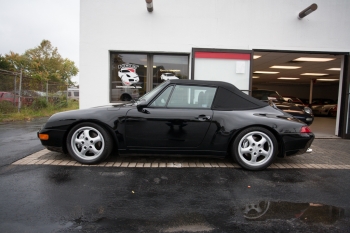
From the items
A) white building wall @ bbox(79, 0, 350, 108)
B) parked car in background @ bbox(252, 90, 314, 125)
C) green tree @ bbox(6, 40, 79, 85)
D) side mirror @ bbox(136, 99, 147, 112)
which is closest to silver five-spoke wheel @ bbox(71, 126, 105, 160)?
side mirror @ bbox(136, 99, 147, 112)

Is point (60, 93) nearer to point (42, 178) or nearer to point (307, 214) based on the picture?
point (42, 178)

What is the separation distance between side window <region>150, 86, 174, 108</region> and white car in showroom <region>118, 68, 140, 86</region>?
127 inches

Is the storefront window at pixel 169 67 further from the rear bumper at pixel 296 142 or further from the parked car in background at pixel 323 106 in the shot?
the parked car in background at pixel 323 106

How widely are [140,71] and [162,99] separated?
10.9 ft

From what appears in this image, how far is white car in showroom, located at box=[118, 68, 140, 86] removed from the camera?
6.78m

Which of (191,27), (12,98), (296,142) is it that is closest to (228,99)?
(296,142)

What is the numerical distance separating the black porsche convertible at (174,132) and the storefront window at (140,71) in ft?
10.1

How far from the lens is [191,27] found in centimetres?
652

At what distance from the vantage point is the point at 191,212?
7.74 ft

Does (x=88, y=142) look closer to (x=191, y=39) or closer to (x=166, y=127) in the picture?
(x=166, y=127)

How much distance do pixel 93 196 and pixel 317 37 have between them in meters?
7.06

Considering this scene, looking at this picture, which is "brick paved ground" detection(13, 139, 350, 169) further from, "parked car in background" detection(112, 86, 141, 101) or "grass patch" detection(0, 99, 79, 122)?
"grass patch" detection(0, 99, 79, 122)

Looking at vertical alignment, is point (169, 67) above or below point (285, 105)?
above

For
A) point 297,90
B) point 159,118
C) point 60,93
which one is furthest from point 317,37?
point 297,90
